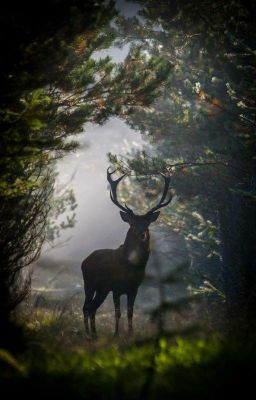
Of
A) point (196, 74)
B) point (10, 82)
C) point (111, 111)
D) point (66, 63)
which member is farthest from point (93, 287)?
point (196, 74)

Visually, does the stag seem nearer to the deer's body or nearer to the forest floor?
the deer's body

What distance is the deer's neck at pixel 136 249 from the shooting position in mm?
9219

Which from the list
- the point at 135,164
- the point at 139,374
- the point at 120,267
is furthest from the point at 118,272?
the point at 139,374

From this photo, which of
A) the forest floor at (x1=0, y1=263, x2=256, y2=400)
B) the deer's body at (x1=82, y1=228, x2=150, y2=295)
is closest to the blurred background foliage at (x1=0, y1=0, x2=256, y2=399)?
the forest floor at (x1=0, y1=263, x2=256, y2=400)

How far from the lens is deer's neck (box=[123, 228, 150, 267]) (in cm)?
922

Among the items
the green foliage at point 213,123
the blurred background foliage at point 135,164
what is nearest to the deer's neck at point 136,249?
the blurred background foliage at point 135,164

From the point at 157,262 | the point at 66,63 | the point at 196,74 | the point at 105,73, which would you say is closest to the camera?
the point at 157,262

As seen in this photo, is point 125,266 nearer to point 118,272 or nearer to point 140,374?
point 118,272

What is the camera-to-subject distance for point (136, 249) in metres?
9.25

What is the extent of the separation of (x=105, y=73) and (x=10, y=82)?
3100 mm

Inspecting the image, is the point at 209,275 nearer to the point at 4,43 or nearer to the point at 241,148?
the point at 241,148

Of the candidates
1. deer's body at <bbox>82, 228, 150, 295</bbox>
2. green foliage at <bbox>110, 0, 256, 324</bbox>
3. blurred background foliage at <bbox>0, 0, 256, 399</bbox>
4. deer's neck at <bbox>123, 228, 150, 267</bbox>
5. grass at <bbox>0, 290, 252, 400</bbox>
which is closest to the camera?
grass at <bbox>0, 290, 252, 400</bbox>

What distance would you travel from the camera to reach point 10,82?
4449 mm

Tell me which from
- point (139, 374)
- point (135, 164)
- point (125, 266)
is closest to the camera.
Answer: point (139, 374)
